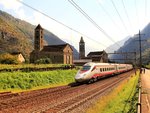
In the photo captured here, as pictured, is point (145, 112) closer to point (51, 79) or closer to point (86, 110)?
point (86, 110)

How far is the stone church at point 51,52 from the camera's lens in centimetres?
11236

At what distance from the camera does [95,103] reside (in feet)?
67.6

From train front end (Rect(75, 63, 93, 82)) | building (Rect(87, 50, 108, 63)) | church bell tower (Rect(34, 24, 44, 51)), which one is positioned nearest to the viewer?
train front end (Rect(75, 63, 93, 82))

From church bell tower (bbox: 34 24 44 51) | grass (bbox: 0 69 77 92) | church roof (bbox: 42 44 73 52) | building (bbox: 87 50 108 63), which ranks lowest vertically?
grass (bbox: 0 69 77 92)

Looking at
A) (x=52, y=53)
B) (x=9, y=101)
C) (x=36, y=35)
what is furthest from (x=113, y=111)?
(x=36, y=35)

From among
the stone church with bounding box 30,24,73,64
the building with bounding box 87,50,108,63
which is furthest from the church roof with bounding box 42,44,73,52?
the building with bounding box 87,50,108,63

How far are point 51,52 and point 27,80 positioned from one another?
82.3 m

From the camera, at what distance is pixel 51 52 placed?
11519cm

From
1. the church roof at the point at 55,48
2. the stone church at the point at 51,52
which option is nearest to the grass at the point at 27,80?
the stone church at the point at 51,52

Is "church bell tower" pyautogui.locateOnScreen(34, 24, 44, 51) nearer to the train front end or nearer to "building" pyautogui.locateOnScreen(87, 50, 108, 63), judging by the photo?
"building" pyautogui.locateOnScreen(87, 50, 108, 63)

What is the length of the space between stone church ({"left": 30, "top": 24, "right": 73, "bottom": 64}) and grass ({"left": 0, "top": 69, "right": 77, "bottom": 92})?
68.2 meters

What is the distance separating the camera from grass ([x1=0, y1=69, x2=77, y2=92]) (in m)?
29.7

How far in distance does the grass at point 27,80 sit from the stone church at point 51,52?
68204mm

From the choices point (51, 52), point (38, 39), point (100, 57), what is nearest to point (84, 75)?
point (51, 52)
